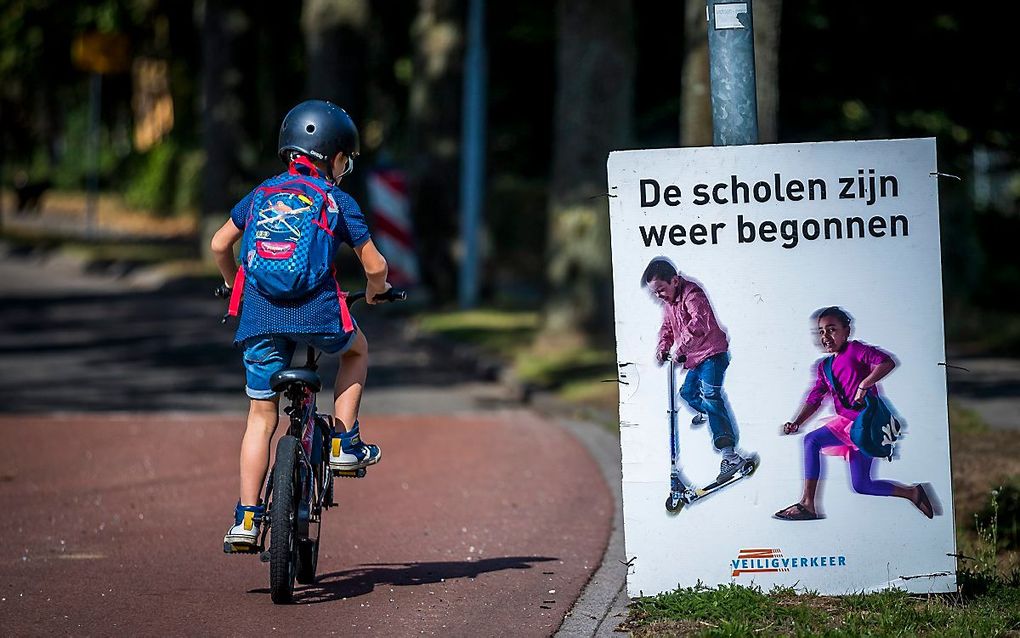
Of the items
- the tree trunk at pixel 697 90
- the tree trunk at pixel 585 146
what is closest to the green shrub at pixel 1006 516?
the tree trunk at pixel 697 90

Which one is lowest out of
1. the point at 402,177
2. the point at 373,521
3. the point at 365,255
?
the point at 373,521

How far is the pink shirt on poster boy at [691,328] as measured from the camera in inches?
225

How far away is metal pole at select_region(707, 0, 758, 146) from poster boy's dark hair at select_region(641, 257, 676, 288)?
2.32 feet

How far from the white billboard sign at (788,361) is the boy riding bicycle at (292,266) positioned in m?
1.09

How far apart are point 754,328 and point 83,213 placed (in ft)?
135

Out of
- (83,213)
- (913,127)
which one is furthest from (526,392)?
(83,213)

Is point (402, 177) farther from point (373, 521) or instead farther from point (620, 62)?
point (373, 521)

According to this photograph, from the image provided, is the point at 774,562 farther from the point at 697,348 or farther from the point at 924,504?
the point at 697,348

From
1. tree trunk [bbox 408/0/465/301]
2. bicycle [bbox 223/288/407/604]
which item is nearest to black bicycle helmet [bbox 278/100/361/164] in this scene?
bicycle [bbox 223/288/407/604]

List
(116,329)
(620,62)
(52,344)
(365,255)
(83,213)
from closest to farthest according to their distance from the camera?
(365,255) → (620,62) → (52,344) → (116,329) → (83,213)

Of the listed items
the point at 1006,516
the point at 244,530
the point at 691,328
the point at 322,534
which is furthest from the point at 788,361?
the point at 322,534

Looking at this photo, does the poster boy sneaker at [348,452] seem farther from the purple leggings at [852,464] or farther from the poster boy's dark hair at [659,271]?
the purple leggings at [852,464]

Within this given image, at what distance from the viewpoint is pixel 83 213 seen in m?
44.7

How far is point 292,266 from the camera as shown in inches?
232
